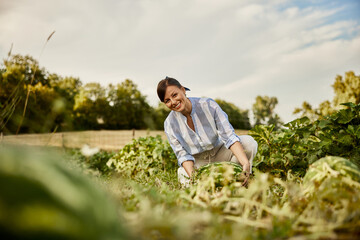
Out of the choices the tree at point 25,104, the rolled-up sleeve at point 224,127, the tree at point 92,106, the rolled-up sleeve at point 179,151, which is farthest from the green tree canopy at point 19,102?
the tree at point 92,106

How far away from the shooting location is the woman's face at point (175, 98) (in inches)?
137

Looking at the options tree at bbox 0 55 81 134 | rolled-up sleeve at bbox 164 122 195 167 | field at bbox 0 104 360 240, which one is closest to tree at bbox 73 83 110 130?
tree at bbox 0 55 81 134

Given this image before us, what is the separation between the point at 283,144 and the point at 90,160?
5337 millimetres

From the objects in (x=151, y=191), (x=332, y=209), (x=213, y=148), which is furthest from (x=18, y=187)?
(x=213, y=148)

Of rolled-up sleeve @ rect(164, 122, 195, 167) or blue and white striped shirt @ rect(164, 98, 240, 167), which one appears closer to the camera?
rolled-up sleeve @ rect(164, 122, 195, 167)

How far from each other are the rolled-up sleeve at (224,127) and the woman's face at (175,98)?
0.45 m

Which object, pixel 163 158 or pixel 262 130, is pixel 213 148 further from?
pixel 163 158

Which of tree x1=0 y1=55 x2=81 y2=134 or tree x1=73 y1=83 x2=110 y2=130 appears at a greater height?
tree x1=73 y1=83 x2=110 y2=130

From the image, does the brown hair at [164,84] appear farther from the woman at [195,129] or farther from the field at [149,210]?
the field at [149,210]

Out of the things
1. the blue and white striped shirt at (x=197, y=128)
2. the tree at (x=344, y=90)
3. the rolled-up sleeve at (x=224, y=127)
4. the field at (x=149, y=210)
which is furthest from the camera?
the tree at (x=344, y=90)

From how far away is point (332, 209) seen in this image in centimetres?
113

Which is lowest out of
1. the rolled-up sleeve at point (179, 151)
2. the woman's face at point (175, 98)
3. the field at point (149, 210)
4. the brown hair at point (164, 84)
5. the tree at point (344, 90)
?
the field at point (149, 210)

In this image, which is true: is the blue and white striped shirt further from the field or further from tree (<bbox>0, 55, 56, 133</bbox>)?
the field

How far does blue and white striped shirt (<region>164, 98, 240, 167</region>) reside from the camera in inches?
147
